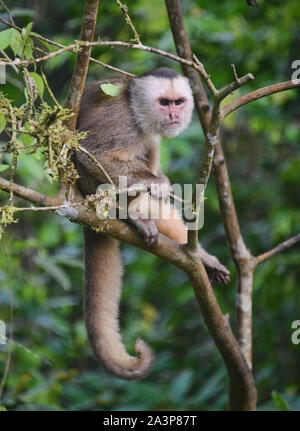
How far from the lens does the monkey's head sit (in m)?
3.81

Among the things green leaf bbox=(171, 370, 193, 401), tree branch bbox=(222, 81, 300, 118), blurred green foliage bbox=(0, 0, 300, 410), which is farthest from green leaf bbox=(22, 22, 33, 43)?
green leaf bbox=(171, 370, 193, 401)

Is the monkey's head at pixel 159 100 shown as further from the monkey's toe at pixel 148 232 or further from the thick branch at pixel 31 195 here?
the thick branch at pixel 31 195

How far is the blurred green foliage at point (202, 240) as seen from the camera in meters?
4.61

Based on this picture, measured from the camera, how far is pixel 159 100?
3869mm

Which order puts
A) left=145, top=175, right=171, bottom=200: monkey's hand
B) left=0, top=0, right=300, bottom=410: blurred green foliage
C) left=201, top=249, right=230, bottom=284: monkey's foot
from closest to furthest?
left=145, top=175, right=171, bottom=200: monkey's hand < left=201, top=249, right=230, bottom=284: monkey's foot < left=0, top=0, right=300, bottom=410: blurred green foliage

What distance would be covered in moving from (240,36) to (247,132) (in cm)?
104

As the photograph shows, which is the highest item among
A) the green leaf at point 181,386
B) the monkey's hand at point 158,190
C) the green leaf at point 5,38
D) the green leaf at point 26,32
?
the green leaf at point 5,38

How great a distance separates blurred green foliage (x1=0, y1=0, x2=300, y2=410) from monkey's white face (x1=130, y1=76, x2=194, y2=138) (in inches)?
20.6

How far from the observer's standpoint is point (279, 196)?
5160 mm

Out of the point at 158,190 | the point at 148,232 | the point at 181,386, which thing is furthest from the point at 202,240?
the point at 148,232

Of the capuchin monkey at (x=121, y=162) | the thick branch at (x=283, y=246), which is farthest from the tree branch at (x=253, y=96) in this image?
the thick branch at (x=283, y=246)

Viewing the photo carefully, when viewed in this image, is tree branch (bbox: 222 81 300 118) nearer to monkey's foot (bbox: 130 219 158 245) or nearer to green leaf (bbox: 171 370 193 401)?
monkey's foot (bbox: 130 219 158 245)

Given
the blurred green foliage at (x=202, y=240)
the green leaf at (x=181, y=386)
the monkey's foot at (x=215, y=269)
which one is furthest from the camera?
the blurred green foliage at (x=202, y=240)

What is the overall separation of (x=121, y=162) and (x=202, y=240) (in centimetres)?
200
